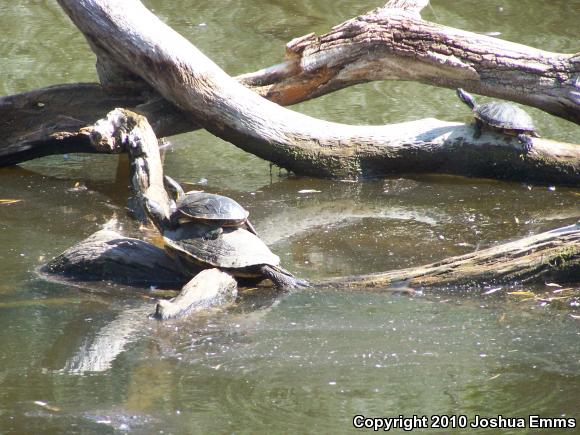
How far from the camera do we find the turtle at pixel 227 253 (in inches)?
181

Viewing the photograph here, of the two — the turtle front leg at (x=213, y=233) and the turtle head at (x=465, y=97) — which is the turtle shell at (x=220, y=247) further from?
the turtle head at (x=465, y=97)

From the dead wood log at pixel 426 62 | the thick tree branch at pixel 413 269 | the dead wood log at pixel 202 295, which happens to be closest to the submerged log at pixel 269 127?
the dead wood log at pixel 426 62

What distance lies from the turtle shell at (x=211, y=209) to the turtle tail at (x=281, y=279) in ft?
1.00

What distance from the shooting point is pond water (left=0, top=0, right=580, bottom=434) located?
11.1 ft

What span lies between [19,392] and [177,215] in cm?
154

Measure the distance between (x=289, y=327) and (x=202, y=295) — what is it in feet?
1.65

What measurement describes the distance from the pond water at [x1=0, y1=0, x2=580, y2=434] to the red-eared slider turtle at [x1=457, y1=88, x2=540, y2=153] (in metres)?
0.41

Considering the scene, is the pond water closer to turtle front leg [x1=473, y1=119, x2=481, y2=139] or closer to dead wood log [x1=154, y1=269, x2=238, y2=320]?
dead wood log [x1=154, y1=269, x2=238, y2=320]

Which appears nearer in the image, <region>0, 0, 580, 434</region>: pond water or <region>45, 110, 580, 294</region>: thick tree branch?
<region>0, 0, 580, 434</region>: pond water

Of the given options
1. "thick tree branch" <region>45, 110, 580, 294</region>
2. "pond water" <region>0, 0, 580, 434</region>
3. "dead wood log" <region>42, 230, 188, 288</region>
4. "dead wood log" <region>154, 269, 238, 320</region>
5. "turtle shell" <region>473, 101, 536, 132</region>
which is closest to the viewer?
"pond water" <region>0, 0, 580, 434</region>

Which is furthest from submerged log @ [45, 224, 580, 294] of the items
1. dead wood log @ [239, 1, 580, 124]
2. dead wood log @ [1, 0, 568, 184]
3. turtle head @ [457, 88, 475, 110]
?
turtle head @ [457, 88, 475, 110]

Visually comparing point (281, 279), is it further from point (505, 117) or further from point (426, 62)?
point (426, 62)

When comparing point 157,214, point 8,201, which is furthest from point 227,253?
point 8,201

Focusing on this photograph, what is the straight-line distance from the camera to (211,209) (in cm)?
466
